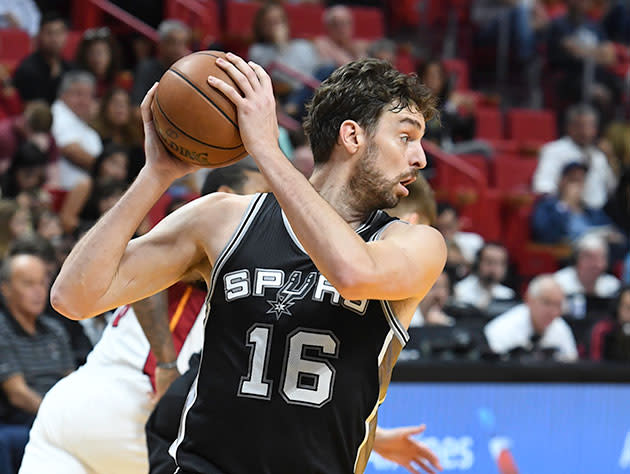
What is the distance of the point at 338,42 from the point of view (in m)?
11.9

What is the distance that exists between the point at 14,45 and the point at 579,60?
713cm

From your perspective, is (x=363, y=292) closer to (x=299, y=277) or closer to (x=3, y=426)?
(x=299, y=277)

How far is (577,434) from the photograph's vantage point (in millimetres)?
6238

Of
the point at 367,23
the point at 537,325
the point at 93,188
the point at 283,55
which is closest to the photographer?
the point at 537,325

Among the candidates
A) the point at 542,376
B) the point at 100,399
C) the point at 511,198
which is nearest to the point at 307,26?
the point at 511,198

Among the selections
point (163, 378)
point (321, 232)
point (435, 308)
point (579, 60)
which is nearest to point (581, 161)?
point (579, 60)

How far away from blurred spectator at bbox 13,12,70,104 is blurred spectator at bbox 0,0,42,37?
99 cm

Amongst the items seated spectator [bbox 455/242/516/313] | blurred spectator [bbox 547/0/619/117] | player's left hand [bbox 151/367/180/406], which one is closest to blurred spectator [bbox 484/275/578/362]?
seated spectator [bbox 455/242/516/313]

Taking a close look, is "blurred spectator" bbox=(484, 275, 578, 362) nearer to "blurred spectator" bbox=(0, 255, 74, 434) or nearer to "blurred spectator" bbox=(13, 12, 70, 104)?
"blurred spectator" bbox=(0, 255, 74, 434)

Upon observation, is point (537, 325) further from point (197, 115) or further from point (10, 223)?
point (197, 115)

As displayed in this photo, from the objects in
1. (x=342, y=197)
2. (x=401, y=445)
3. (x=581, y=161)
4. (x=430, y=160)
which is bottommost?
(x=401, y=445)

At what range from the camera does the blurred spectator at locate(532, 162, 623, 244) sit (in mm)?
10898

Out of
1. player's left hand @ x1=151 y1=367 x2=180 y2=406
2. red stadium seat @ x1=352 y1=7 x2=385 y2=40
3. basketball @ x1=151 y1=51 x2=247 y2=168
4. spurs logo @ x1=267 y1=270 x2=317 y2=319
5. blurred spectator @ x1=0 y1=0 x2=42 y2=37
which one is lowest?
player's left hand @ x1=151 y1=367 x2=180 y2=406

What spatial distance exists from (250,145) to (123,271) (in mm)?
524
